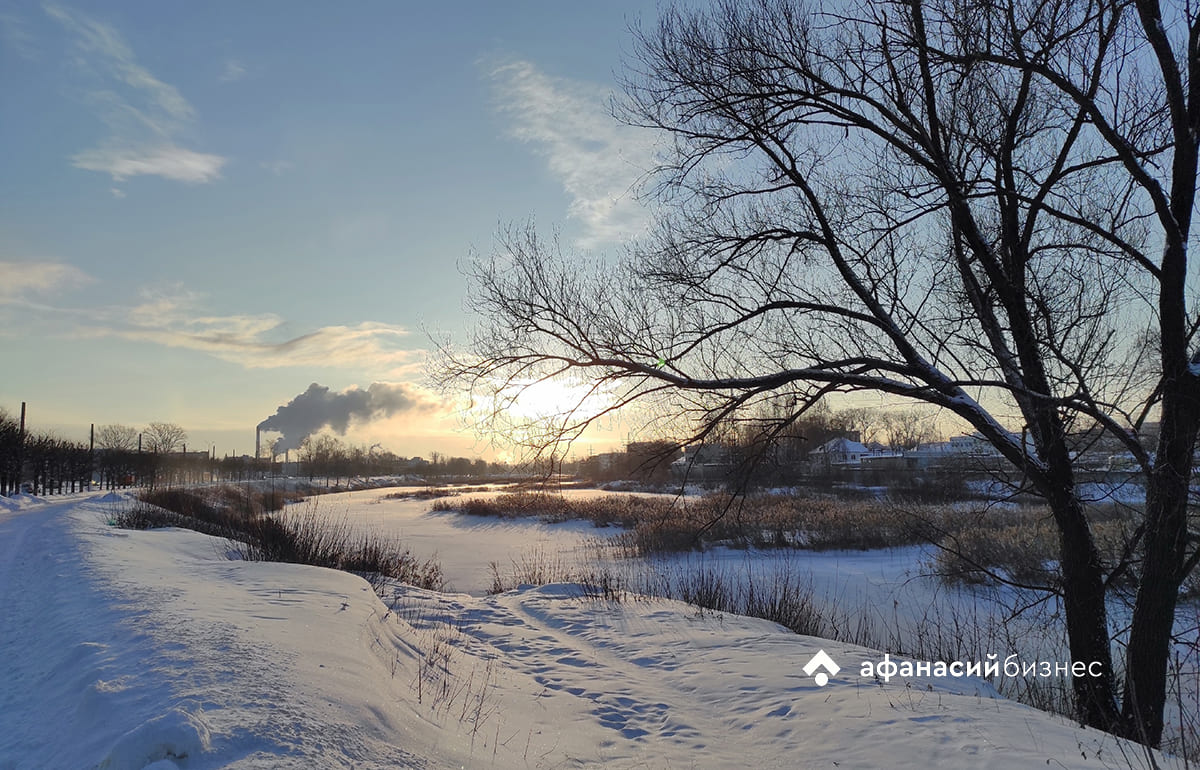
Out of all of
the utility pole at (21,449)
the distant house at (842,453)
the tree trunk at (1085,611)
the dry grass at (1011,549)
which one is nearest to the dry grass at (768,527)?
the dry grass at (1011,549)

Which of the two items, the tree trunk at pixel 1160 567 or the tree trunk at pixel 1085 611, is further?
the tree trunk at pixel 1085 611

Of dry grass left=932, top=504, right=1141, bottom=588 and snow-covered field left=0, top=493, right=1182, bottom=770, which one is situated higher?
snow-covered field left=0, top=493, right=1182, bottom=770

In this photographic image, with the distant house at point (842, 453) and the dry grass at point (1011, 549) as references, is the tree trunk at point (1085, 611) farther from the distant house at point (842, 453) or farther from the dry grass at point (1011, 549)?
the distant house at point (842, 453)

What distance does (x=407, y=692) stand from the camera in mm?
4750

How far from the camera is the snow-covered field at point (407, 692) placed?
135 inches

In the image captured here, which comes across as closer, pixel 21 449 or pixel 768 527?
pixel 768 527

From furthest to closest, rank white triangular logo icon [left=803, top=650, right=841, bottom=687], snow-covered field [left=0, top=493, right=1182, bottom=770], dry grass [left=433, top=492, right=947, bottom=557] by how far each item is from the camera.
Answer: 1. dry grass [left=433, top=492, right=947, bottom=557]
2. white triangular logo icon [left=803, top=650, right=841, bottom=687]
3. snow-covered field [left=0, top=493, right=1182, bottom=770]

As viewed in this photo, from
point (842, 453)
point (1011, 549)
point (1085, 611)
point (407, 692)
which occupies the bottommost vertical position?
point (1011, 549)

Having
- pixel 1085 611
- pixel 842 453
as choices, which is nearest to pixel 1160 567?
pixel 1085 611

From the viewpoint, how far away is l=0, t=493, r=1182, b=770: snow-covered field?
3.44 metres

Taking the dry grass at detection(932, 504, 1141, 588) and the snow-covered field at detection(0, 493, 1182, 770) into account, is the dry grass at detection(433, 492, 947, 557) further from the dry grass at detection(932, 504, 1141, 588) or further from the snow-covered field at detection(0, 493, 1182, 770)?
the snow-covered field at detection(0, 493, 1182, 770)

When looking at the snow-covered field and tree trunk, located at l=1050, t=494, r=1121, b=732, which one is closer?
the snow-covered field

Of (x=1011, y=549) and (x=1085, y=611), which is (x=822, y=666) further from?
(x=1011, y=549)

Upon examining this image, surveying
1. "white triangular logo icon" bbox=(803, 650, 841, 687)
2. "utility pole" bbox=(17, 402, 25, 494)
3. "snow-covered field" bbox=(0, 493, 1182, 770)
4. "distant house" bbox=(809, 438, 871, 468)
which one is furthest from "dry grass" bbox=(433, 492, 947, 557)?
"utility pole" bbox=(17, 402, 25, 494)
